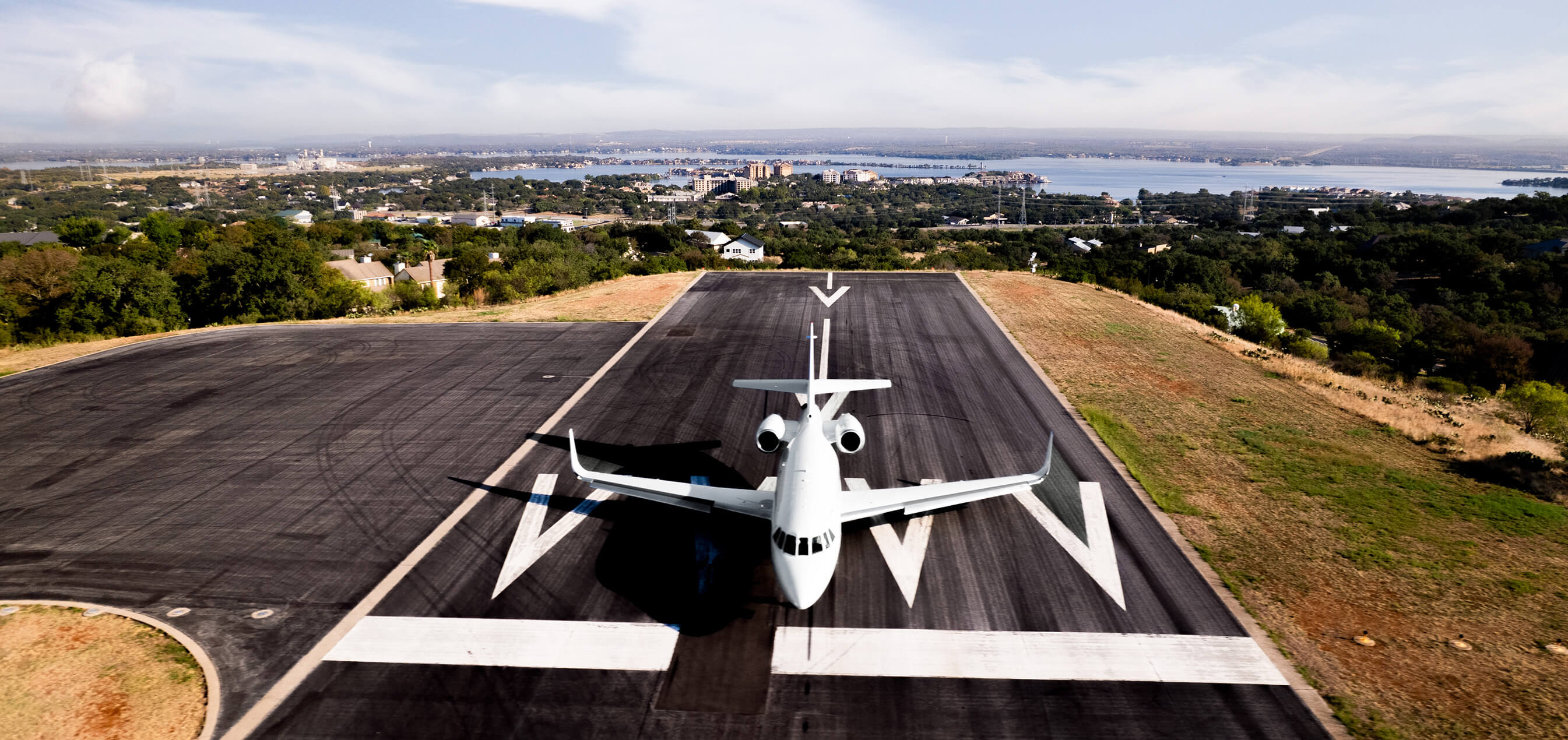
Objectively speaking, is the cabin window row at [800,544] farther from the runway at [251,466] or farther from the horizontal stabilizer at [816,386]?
the runway at [251,466]

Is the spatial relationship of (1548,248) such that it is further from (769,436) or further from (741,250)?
(769,436)

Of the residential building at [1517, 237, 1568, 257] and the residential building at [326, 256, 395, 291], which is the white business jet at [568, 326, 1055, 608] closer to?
the residential building at [326, 256, 395, 291]

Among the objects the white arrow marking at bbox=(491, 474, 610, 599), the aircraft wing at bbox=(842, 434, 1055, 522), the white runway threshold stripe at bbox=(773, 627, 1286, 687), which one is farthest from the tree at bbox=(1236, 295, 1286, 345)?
the white arrow marking at bbox=(491, 474, 610, 599)

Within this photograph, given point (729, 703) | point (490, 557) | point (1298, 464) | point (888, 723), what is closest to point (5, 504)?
point (490, 557)

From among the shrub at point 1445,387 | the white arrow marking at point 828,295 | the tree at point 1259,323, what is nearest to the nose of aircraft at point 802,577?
the white arrow marking at point 828,295

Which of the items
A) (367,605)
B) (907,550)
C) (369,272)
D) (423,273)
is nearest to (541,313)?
(367,605)

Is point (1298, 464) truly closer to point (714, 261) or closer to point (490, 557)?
point (490, 557)
